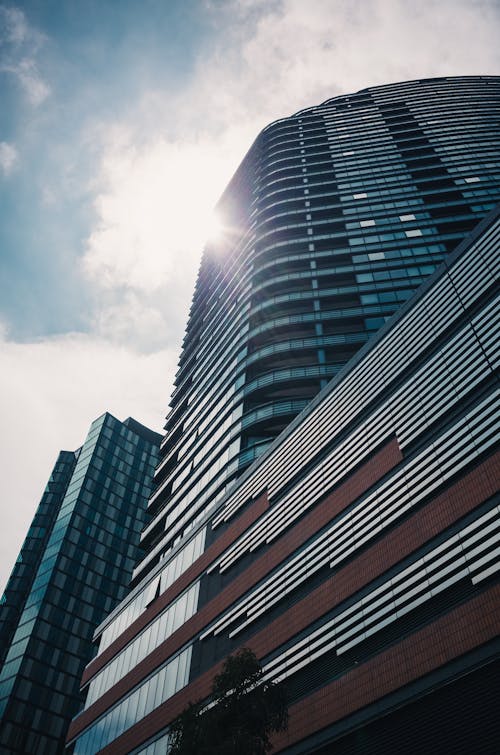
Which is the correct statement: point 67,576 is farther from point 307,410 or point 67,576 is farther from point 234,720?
point 234,720

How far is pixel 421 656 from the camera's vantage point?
18.2 m

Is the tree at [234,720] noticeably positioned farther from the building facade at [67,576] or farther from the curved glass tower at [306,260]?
the building facade at [67,576]

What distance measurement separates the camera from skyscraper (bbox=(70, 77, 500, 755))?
23766 mm

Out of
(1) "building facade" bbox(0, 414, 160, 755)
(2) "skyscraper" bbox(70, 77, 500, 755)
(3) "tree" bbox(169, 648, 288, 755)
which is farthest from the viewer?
(1) "building facade" bbox(0, 414, 160, 755)

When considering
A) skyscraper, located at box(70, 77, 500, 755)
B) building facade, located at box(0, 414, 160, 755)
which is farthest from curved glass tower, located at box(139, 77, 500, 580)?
building facade, located at box(0, 414, 160, 755)

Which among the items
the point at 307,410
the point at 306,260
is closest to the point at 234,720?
the point at 307,410

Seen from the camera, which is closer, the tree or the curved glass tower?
the tree

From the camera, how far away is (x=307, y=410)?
34938 mm

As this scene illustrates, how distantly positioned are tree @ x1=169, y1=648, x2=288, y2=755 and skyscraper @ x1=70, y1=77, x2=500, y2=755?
212 inches

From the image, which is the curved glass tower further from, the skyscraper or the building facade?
the building facade

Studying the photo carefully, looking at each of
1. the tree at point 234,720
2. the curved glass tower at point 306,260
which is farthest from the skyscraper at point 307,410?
the tree at point 234,720

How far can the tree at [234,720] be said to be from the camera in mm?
14109

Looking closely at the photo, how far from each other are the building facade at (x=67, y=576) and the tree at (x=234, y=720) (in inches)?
2370

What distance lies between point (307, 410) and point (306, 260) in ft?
108
